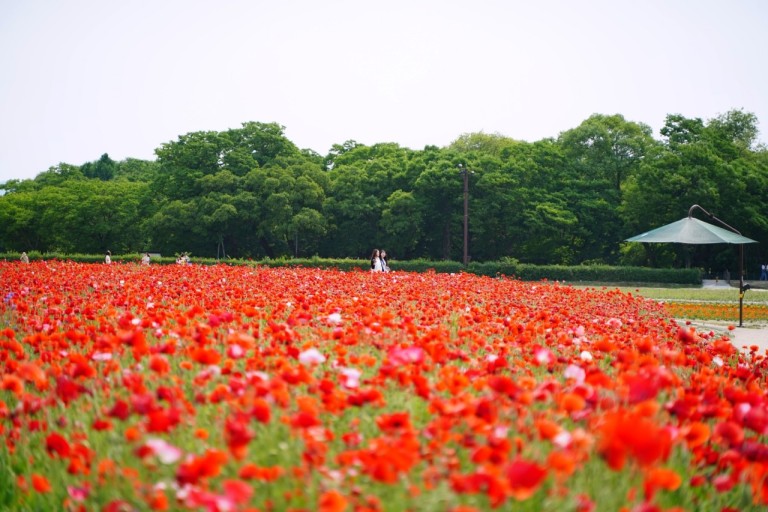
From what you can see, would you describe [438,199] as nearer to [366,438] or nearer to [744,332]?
[744,332]

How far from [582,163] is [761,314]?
37.6m

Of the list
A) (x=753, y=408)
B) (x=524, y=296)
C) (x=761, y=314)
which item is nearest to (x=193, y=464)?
(x=753, y=408)

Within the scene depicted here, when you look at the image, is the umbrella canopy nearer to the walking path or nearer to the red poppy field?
the walking path

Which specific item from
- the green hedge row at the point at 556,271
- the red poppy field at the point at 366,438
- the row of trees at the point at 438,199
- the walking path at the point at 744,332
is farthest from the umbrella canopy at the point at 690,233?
the row of trees at the point at 438,199

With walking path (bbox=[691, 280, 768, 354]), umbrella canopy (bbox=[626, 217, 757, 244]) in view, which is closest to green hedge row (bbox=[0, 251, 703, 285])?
umbrella canopy (bbox=[626, 217, 757, 244])

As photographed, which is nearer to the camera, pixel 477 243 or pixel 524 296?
pixel 524 296

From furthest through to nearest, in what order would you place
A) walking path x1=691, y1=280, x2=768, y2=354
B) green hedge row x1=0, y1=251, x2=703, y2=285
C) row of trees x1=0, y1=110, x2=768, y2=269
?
row of trees x1=0, y1=110, x2=768, y2=269
green hedge row x1=0, y1=251, x2=703, y2=285
walking path x1=691, y1=280, x2=768, y2=354

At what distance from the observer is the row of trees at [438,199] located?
46.0m

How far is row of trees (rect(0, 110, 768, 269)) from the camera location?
151 feet

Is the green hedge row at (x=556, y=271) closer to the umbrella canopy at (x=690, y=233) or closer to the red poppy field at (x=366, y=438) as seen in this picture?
the umbrella canopy at (x=690, y=233)

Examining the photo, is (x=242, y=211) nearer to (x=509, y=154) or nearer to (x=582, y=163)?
(x=509, y=154)

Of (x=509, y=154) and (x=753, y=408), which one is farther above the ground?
(x=509, y=154)

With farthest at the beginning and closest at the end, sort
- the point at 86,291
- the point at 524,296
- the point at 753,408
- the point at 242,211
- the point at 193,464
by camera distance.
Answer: the point at 242,211 < the point at 524,296 < the point at 86,291 < the point at 753,408 < the point at 193,464

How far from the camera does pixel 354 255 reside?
171 ft
